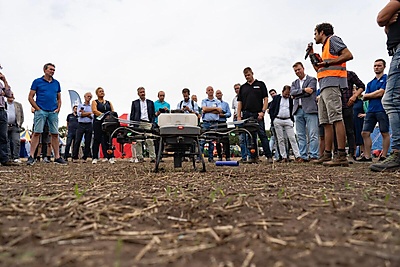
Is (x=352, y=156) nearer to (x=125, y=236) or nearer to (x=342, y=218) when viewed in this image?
(x=342, y=218)

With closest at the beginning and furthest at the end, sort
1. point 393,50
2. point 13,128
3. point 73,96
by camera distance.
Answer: point 393,50 < point 13,128 < point 73,96

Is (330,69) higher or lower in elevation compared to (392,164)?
higher

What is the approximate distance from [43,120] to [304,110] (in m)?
5.09

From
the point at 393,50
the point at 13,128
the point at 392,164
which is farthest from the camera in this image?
Result: the point at 13,128

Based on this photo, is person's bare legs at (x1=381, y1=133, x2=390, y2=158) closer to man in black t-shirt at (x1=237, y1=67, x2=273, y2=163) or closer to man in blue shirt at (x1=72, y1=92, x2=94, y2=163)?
man in black t-shirt at (x1=237, y1=67, x2=273, y2=163)

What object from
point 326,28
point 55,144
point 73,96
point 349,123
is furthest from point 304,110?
point 73,96

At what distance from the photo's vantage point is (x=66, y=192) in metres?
2.37

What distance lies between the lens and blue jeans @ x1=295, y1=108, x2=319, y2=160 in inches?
258

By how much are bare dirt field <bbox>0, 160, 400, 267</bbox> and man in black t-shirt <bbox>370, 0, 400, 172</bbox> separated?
1.50 metres

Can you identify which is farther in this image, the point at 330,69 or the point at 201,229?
the point at 330,69

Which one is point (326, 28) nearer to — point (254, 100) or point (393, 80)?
point (393, 80)

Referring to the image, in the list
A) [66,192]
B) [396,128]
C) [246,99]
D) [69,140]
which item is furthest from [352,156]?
[69,140]

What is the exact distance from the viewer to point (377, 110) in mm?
6352

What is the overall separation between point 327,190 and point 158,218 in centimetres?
135
